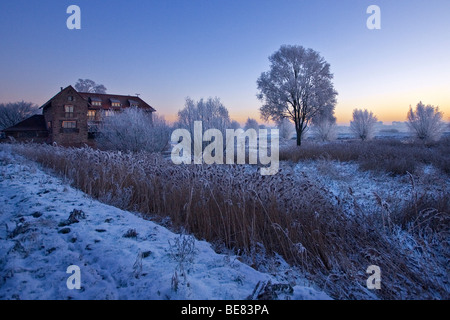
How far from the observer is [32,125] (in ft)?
96.3

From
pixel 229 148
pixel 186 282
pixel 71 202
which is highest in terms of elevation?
pixel 229 148

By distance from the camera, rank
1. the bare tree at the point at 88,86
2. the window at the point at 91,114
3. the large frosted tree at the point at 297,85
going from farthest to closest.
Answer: the bare tree at the point at 88,86, the window at the point at 91,114, the large frosted tree at the point at 297,85

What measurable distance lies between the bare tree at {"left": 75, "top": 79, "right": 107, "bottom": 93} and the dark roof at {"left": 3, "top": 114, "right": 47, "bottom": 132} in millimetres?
19062

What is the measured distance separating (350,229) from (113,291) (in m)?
3.44

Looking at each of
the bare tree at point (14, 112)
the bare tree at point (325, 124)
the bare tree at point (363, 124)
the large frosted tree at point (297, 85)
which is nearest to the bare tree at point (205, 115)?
the large frosted tree at point (297, 85)

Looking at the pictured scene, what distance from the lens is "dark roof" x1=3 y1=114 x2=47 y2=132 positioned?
1099 inches

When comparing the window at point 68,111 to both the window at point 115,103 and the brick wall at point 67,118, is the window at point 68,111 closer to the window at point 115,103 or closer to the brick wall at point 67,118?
the brick wall at point 67,118

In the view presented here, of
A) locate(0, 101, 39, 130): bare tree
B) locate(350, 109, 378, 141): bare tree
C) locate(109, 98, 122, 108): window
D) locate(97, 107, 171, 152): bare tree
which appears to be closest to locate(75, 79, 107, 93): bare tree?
locate(0, 101, 39, 130): bare tree

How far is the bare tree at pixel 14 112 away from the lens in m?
37.8

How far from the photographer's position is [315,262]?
2.90 m

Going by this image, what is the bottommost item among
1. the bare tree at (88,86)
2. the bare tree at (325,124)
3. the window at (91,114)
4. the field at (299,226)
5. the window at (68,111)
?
the field at (299,226)

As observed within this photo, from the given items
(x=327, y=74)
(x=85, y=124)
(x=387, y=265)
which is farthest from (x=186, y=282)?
(x=85, y=124)

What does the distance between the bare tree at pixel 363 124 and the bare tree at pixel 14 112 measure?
55.2 metres
